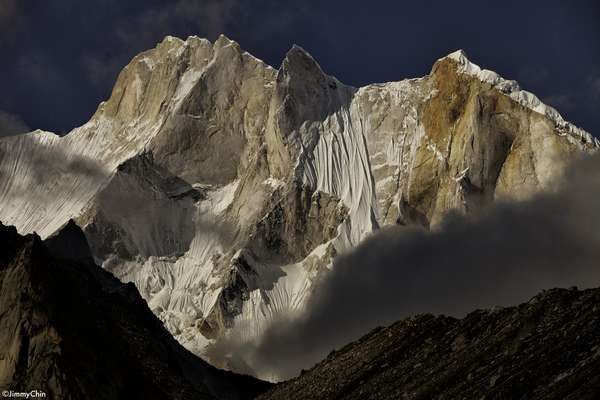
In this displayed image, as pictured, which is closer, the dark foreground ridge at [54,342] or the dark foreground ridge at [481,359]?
the dark foreground ridge at [481,359]

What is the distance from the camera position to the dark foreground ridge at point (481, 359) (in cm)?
5356

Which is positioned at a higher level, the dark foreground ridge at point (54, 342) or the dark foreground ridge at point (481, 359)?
the dark foreground ridge at point (54, 342)

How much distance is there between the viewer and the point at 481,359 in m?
65.8

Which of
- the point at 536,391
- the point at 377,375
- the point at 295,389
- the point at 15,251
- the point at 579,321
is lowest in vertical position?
the point at 536,391

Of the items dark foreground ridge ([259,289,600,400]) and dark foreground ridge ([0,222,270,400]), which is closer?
dark foreground ridge ([259,289,600,400])

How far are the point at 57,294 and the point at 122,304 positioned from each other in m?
54.1

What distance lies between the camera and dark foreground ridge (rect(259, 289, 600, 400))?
53.6 metres

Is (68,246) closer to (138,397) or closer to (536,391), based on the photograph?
(138,397)

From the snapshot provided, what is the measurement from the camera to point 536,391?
52281 mm

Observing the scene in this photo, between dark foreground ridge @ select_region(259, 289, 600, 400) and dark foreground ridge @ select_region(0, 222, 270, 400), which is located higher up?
dark foreground ridge @ select_region(0, 222, 270, 400)

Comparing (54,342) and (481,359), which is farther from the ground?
(54,342)

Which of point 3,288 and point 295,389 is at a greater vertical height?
point 3,288

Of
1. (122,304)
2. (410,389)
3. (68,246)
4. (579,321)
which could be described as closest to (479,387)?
(579,321)

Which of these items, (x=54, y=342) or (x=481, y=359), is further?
(x=54, y=342)
